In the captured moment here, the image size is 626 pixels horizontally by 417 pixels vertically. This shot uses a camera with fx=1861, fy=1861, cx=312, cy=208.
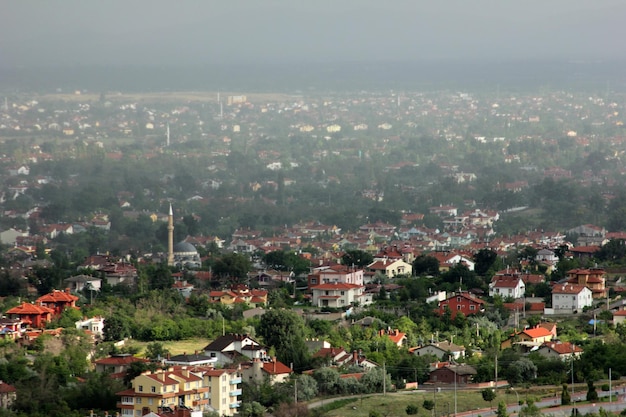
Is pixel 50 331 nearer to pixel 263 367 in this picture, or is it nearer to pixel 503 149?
pixel 263 367

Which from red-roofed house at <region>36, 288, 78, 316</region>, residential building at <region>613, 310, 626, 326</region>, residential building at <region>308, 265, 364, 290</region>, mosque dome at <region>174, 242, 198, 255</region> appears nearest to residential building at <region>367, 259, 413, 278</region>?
residential building at <region>308, 265, 364, 290</region>

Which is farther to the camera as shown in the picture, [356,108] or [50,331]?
[356,108]

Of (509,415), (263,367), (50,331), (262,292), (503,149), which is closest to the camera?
(509,415)

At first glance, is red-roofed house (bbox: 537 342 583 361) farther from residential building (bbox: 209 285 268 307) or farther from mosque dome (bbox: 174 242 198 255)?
mosque dome (bbox: 174 242 198 255)

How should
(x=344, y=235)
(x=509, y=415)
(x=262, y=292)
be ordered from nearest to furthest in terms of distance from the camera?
→ (x=509, y=415) < (x=262, y=292) < (x=344, y=235)

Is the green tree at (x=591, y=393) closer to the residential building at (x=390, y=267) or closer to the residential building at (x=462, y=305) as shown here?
the residential building at (x=462, y=305)

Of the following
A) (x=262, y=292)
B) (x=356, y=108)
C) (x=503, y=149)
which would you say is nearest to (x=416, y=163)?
(x=503, y=149)
